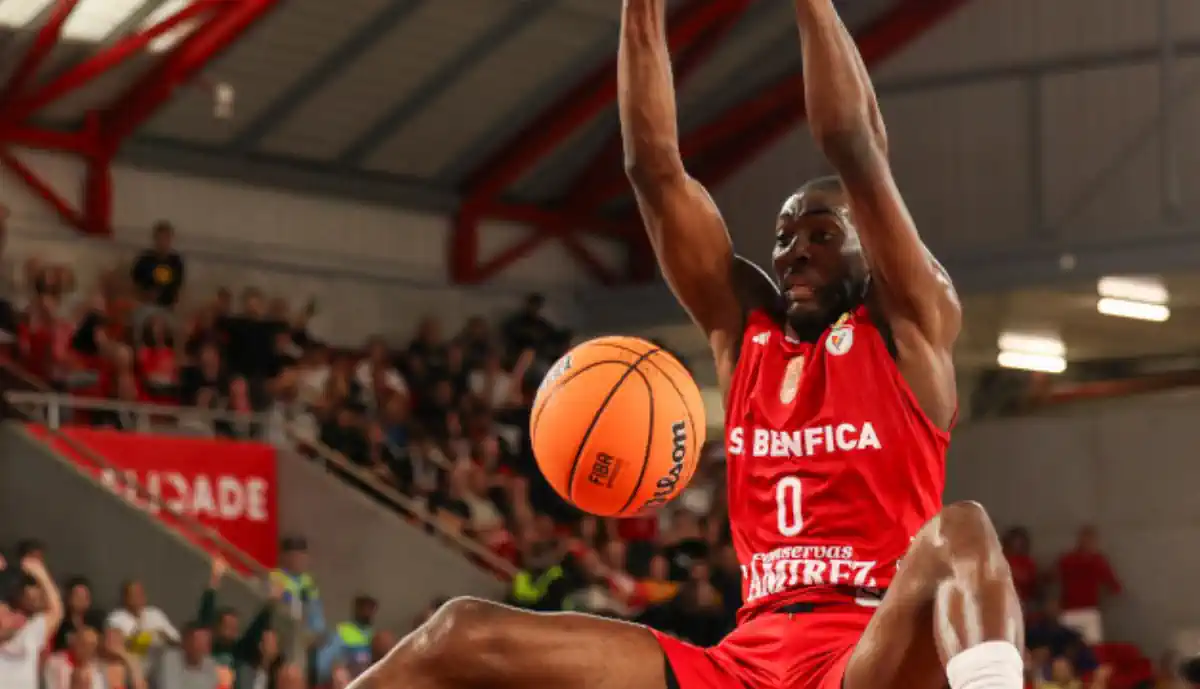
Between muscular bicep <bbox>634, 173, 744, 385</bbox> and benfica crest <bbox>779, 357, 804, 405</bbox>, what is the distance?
0.26m

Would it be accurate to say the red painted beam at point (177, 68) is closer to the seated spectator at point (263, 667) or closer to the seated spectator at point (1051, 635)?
the seated spectator at point (263, 667)

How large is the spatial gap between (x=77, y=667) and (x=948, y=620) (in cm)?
891

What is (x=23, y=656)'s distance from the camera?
12.1 metres

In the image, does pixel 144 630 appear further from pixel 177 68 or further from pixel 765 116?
pixel 765 116

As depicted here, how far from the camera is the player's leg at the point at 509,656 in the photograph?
459 cm

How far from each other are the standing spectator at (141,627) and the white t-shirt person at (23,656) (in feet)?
2.15

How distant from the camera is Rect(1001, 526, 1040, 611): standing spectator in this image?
18.9 meters

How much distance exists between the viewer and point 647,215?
5.37 metres

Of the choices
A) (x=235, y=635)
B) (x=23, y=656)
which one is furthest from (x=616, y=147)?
(x=23, y=656)

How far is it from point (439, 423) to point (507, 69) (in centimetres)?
384

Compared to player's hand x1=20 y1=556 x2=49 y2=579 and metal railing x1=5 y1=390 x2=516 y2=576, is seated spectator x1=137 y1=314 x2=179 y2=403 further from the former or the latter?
player's hand x1=20 y1=556 x2=49 y2=579

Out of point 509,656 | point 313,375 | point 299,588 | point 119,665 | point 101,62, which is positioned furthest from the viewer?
point 313,375

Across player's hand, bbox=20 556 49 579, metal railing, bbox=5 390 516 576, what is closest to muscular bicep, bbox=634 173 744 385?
player's hand, bbox=20 556 49 579

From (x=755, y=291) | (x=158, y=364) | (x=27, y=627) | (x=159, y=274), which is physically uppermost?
(x=159, y=274)
